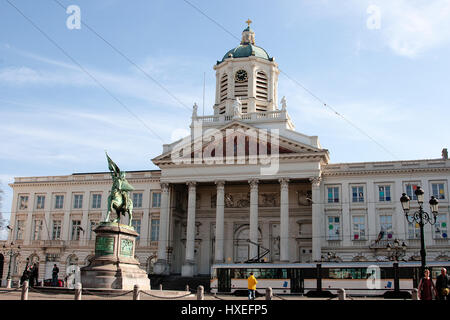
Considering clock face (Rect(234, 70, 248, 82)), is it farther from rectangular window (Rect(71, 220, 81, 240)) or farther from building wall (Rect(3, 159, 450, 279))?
rectangular window (Rect(71, 220, 81, 240))

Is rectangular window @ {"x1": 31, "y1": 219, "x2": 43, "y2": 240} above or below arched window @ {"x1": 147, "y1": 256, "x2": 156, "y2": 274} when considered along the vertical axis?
above

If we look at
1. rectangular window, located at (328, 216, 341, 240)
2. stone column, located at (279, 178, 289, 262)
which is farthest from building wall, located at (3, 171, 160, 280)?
rectangular window, located at (328, 216, 341, 240)

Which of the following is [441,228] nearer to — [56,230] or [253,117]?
[253,117]

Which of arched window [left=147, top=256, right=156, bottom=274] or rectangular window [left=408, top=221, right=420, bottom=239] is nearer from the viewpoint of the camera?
rectangular window [left=408, top=221, right=420, bottom=239]

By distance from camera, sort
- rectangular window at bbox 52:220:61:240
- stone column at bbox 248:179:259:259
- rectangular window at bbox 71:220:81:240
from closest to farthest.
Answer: stone column at bbox 248:179:259:259, rectangular window at bbox 71:220:81:240, rectangular window at bbox 52:220:61:240

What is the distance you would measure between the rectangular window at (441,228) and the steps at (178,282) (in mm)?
22517

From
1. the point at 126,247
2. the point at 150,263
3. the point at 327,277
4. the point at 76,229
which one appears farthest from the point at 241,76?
the point at 126,247

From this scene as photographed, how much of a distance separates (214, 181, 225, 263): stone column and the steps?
2.54 meters

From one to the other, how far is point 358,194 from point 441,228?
8478 mm

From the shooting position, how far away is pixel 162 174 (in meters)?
57.6

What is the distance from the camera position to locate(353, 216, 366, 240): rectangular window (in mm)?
53906

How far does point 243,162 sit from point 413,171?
55.9 feet

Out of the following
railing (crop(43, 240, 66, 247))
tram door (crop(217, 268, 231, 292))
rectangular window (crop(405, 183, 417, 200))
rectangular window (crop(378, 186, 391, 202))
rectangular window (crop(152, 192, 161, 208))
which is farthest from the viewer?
railing (crop(43, 240, 66, 247))
